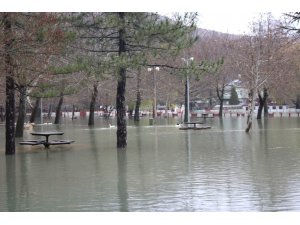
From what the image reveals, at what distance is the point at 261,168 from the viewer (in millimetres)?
13383

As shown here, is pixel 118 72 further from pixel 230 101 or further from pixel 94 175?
pixel 230 101

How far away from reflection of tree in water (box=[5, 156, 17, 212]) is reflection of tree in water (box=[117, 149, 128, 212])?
183 cm

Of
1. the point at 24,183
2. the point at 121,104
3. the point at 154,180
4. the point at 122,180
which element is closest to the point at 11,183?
the point at 24,183

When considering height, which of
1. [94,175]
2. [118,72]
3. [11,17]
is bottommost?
[94,175]

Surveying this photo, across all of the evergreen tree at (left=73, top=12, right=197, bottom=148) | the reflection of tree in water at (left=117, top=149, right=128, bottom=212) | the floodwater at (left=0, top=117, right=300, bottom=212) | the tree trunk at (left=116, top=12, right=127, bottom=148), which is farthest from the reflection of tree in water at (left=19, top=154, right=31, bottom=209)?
the tree trunk at (left=116, top=12, right=127, bottom=148)

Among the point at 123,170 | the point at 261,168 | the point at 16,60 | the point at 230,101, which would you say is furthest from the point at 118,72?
the point at 230,101

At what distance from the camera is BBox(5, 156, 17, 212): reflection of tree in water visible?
9.05 metres

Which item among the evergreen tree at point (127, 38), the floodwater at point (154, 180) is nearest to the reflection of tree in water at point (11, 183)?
the floodwater at point (154, 180)

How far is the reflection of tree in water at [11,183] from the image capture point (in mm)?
9047

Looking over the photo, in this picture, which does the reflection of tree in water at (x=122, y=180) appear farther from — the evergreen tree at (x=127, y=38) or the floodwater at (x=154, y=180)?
the evergreen tree at (x=127, y=38)

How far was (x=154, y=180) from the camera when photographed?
11602mm

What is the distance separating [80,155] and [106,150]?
190cm

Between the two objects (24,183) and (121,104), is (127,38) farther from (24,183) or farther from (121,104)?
(24,183)

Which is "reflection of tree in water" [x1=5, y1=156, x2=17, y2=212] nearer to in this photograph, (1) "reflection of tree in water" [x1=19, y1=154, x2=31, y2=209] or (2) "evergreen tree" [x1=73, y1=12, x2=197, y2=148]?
(1) "reflection of tree in water" [x1=19, y1=154, x2=31, y2=209]
